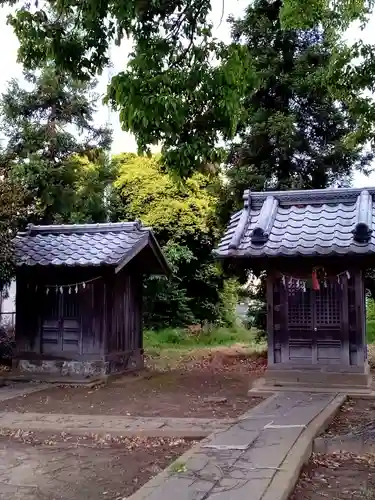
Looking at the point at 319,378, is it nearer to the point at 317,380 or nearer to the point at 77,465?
the point at 317,380

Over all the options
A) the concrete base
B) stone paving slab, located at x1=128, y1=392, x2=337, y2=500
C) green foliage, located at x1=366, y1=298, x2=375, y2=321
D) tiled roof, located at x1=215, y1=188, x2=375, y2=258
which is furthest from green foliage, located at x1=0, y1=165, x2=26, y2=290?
green foliage, located at x1=366, y1=298, x2=375, y2=321

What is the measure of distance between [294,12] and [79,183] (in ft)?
43.6

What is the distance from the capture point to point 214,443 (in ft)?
24.2

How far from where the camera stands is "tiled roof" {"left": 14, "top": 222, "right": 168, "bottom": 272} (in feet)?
48.0

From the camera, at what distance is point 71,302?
606 inches

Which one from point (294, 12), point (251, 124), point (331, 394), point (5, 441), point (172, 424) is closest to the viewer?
point (294, 12)

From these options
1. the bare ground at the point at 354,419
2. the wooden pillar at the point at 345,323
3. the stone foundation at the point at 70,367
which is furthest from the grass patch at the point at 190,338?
the bare ground at the point at 354,419

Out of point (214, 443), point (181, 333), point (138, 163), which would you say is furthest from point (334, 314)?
point (138, 163)

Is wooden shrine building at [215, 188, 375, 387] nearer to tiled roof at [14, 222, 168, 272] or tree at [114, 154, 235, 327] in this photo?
tiled roof at [14, 222, 168, 272]

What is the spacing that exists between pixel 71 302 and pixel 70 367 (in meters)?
1.70

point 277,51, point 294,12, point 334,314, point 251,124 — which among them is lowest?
point 334,314

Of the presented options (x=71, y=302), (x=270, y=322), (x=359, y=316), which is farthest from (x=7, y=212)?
(x=359, y=316)

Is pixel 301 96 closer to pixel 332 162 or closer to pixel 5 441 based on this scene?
pixel 332 162

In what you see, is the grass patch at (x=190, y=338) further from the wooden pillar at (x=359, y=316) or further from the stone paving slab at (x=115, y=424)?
the stone paving slab at (x=115, y=424)
